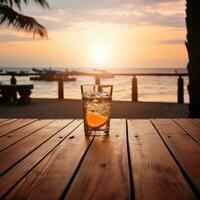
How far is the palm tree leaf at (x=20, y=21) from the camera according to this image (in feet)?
44.7

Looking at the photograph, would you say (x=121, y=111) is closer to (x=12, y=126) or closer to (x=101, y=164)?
(x=12, y=126)

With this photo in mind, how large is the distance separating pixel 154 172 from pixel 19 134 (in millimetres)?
1074

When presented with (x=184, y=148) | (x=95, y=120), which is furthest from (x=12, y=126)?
(x=184, y=148)

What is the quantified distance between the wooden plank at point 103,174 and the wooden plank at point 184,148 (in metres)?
0.20

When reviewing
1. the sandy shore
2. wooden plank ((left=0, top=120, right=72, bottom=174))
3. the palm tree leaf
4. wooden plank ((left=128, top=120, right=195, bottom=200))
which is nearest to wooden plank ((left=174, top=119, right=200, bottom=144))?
wooden plank ((left=128, top=120, right=195, bottom=200))

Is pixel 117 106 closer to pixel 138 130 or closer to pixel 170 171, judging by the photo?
pixel 138 130

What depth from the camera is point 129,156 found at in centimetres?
157

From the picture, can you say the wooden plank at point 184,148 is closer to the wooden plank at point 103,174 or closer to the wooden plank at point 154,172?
the wooden plank at point 154,172

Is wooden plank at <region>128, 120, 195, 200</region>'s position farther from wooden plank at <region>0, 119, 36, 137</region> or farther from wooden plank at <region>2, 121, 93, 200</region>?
wooden plank at <region>0, 119, 36, 137</region>

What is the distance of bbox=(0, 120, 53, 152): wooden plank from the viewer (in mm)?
1906

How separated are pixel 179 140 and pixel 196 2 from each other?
14.4 feet

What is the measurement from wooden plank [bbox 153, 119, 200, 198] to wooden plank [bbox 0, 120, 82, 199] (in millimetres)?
523

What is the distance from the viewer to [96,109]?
203 cm

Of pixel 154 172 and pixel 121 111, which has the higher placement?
pixel 154 172
